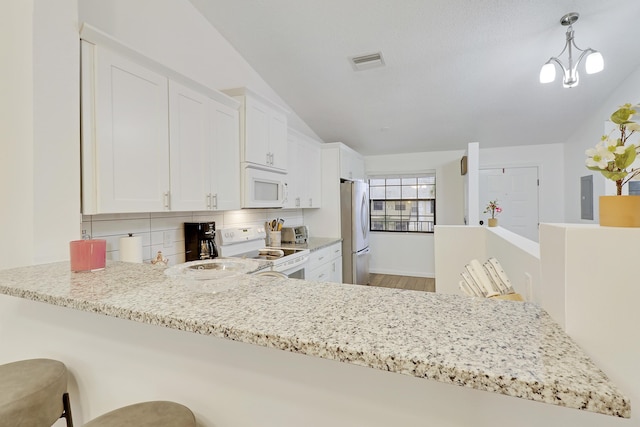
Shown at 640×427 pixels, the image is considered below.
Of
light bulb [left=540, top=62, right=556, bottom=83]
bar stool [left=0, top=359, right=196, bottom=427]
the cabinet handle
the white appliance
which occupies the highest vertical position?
light bulb [left=540, top=62, right=556, bottom=83]

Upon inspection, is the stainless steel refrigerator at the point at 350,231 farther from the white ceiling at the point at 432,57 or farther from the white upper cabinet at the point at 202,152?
the white upper cabinet at the point at 202,152

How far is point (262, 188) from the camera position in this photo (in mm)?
2938

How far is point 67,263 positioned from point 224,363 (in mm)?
1039

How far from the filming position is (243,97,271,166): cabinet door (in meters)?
2.68

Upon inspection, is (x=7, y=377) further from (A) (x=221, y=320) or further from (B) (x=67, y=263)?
(A) (x=221, y=320)

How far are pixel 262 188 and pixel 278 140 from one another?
575 millimetres

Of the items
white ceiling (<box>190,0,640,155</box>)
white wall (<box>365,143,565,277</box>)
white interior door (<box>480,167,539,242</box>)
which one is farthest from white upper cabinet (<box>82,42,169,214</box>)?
white interior door (<box>480,167,539,242</box>)

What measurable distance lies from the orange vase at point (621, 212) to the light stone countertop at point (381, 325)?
0.25 metres

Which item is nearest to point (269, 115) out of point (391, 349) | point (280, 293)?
point (280, 293)

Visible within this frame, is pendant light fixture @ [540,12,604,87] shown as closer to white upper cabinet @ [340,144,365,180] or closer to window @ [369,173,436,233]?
white upper cabinet @ [340,144,365,180]

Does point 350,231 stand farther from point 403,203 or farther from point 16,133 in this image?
point 16,133

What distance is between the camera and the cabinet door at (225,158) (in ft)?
7.77

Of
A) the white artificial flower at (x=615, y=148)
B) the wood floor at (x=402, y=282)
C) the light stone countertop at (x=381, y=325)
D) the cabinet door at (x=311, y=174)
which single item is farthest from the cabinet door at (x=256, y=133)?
the wood floor at (x=402, y=282)

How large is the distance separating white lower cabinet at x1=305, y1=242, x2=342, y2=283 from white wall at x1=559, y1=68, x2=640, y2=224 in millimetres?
3269
